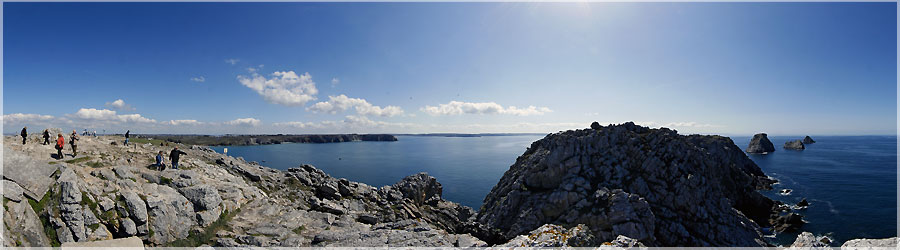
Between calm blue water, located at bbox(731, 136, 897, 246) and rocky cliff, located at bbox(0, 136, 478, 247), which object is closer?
rocky cliff, located at bbox(0, 136, 478, 247)

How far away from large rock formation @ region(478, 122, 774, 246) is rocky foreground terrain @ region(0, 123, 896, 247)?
0.14 meters

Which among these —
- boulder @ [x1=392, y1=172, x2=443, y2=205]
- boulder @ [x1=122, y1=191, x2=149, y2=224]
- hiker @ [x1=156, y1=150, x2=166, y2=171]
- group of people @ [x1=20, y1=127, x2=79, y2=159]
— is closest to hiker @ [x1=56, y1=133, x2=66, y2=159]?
group of people @ [x1=20, y1=127, x2=79, y2=159]

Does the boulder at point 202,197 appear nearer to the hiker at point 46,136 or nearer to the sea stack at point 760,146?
the hiker at point 46,136

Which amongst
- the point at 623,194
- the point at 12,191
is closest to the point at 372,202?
the point at 12,191

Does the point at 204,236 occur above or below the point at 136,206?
below

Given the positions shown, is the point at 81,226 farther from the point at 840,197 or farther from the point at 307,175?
the point at 840,197

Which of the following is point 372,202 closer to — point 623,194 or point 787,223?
point 623,194

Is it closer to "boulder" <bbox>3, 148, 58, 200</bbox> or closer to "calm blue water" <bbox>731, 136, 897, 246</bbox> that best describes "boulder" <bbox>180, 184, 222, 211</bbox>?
"boulder" <bbox>3, 148, 58, 200</bbox>

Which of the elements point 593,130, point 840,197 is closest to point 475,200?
point 593,130

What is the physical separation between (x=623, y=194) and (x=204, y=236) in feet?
120

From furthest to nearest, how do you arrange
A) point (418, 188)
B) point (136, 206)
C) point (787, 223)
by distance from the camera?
point (787, 223) < point (418, 188) < point (136, 206)

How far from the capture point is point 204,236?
1773cm

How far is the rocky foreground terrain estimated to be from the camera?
14898mm

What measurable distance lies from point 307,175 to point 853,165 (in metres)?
182
